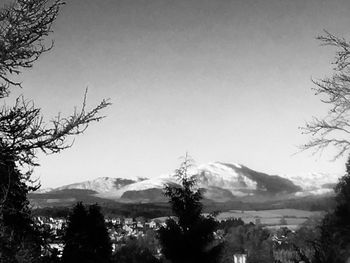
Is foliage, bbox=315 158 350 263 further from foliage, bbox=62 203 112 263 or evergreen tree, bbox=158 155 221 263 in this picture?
foliage, bbox=62 203 112 263

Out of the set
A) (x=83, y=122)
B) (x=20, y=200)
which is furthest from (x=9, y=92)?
(x=20, y=200)

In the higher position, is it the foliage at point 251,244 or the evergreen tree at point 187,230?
the evergreen tree at point 187,230

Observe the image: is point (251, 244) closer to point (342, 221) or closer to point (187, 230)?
point (342, 221)

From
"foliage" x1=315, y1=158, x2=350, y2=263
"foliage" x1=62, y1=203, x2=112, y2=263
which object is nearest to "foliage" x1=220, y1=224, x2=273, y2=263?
"foliage" x1=315, y1=158, x2=350, y2=263

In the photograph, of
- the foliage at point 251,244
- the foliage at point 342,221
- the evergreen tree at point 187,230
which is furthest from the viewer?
the foliage at point 251,244

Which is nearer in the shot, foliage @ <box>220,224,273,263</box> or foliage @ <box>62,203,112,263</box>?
foliage @ <box>62,203,112,263</box>

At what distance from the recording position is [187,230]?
19953 mm

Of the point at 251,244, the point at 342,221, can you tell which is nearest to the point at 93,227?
the point at 342,221

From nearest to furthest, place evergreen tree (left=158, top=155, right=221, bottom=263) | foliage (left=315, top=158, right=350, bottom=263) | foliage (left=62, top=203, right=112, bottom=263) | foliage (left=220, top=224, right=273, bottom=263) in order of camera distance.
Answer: evergreen tree (left=158, top=155, right=221, bottom=263)
foliage (left=315, top=158, right=350, bottom=263)
foliage (left=62, top=203, right=112, bottom=263)
foliage (left=220, top=224, right=273, bottom=263)

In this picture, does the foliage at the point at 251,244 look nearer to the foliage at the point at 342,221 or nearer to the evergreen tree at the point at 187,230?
the foliage at the point at 342,221

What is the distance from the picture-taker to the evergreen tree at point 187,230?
19.4 meters

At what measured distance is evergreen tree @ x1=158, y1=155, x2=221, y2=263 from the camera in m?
19.4

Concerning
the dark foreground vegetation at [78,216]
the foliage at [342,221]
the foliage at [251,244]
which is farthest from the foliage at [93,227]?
the foliage at [251,244]

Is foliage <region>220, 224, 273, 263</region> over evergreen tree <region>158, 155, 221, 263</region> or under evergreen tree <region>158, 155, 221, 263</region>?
under
